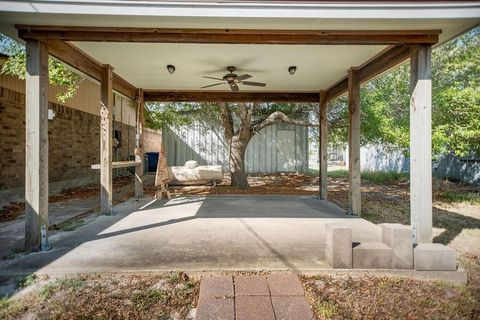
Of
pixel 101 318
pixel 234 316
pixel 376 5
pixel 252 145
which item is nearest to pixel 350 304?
pixel 234 316

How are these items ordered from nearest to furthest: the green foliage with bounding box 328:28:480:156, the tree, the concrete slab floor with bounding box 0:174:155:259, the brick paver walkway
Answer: the brick paver walkway < the concrete slab floor with bounding box 0:174:155:259 < the green foliage with bounding box 328:28:480:156 < the tree

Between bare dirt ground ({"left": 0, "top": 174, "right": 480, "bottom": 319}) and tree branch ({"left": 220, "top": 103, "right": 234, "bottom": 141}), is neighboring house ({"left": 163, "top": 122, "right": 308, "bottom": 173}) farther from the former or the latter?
bare dirt ground ({"left": 0, "top": 174, "right": 480, "bottom": 319})

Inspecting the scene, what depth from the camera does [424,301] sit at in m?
2.44

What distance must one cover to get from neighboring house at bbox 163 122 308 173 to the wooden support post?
30.4ft

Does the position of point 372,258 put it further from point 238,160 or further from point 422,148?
point 238,160

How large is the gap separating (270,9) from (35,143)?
10.3 ft

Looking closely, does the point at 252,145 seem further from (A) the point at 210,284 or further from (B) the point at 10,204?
(A) the point at 210,284

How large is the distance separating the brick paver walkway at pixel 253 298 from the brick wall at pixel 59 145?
6.27m

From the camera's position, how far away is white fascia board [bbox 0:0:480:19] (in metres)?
2.96

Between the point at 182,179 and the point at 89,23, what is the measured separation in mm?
7479

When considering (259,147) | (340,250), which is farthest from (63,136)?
(340,250)

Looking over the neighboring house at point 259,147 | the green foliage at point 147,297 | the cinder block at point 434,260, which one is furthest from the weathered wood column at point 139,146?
the neighboring house at point 259,147

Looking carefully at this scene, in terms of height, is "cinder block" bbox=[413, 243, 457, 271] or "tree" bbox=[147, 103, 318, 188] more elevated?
"tree" bbox=[147, 103, 318, 188]

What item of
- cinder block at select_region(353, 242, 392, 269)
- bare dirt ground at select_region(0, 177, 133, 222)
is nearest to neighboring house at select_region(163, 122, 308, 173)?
bare dirt ground at select_region(0, 177, 133, 222)
